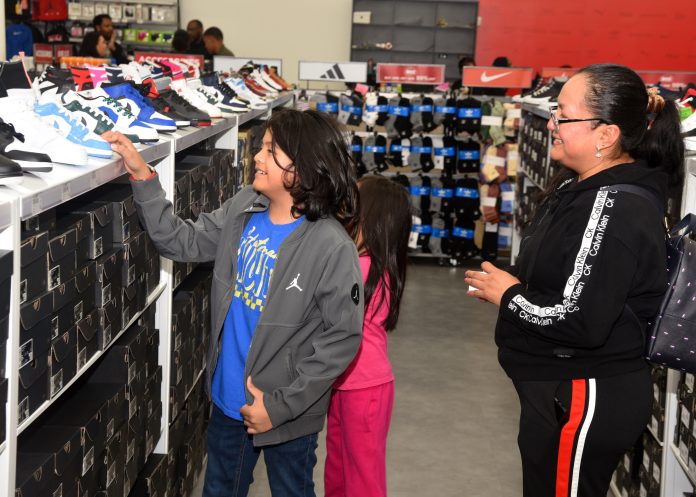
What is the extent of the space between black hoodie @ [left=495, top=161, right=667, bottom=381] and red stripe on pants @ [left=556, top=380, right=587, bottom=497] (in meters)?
0.04

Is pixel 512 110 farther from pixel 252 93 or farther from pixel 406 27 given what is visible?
pixel 406 27

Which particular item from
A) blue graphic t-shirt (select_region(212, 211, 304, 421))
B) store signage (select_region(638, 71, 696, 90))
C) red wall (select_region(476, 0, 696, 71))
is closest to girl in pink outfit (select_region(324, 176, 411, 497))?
blue graphic t-shirt (select_region(212, 211, 304, 421))

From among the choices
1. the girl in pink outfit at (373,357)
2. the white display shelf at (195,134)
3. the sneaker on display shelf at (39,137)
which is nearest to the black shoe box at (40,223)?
the sneaker on display shelf at (39,137)

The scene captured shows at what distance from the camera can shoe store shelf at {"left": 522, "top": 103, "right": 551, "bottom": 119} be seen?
222 inches

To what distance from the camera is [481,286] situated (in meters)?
2.21

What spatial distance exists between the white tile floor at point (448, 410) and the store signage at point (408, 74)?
2486 mm

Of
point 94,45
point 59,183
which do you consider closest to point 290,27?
point 94,45

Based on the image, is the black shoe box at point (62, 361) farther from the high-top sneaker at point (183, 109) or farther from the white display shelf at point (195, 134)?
the high-top sneaker at point (183, 109)

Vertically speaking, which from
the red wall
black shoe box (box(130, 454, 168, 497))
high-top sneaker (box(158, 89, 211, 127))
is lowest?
black shoe box (box(130, 454, 168, 497))

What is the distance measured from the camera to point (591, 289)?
197 cm

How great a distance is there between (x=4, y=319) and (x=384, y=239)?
1.34 m

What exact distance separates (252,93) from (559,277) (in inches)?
140

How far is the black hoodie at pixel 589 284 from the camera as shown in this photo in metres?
1.97

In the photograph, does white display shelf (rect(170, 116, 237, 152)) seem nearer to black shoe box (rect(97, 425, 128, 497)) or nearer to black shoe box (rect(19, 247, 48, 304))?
black shoe box (rect(97, 425, 128, 497))
